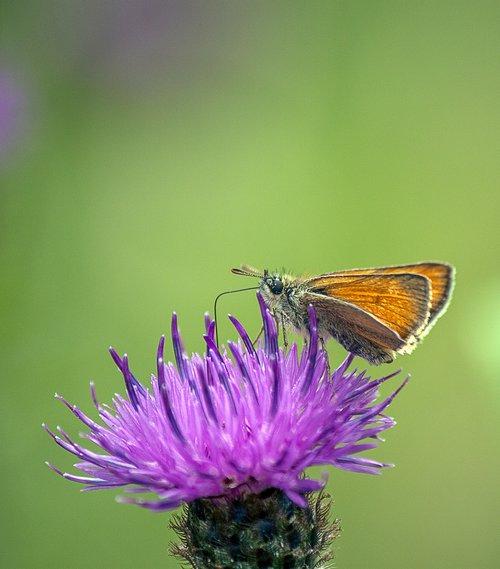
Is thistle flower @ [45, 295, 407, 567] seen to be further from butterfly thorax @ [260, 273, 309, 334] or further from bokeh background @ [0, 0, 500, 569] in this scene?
bokeh background @ [0, 0, 500, 569]

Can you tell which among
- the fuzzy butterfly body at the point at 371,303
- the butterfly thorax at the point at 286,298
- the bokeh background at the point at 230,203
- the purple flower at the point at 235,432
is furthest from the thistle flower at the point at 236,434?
the bokeh background at the point at 230,203

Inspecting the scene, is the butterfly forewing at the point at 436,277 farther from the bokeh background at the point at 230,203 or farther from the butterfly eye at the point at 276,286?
the bokeh background at the point at 230,203

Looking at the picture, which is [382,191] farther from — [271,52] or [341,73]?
[271,52]

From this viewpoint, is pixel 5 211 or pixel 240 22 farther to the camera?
pixel 240 22

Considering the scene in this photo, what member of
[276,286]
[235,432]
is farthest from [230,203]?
[235,432]

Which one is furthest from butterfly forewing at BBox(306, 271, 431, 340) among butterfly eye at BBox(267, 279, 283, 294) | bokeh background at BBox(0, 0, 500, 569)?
bokeh background at BBox(0, 0, 500, 569)

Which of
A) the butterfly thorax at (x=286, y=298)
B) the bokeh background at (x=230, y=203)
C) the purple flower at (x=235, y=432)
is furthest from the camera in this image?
the bokeh background at (x=230, y=203)

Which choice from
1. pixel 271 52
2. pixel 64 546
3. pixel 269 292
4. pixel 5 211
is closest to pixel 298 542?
pixel 269 292
